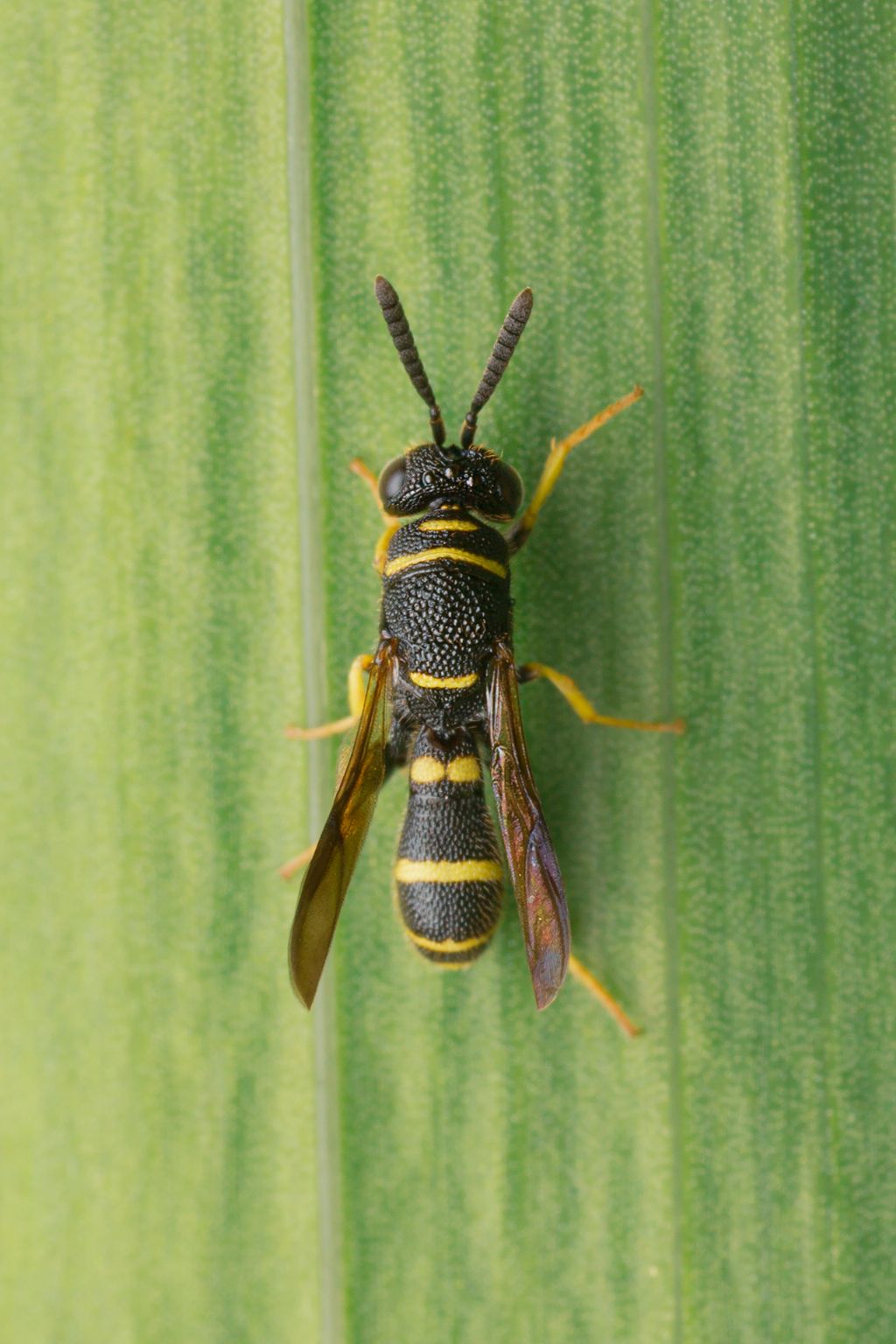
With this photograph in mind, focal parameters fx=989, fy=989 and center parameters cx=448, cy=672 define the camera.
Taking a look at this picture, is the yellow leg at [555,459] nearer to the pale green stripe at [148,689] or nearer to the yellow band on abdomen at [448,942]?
the pale green stripe at [148,689]

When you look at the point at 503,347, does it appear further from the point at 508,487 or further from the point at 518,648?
the point at 518,648

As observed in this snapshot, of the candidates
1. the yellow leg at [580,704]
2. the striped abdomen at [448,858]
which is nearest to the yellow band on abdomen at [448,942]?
the striped abdomen at [448,858]

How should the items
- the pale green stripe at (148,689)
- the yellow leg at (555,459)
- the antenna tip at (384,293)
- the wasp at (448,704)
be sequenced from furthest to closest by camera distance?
the pale green stripe at (148,689), the yellow leg at (555,459), the wasp at (448,704), the antenna tip at (384,293)

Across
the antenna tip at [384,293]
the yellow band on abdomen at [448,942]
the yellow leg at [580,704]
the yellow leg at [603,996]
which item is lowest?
the yellow leg at [603,996]

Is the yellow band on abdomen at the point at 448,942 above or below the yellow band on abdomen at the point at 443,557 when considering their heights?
below

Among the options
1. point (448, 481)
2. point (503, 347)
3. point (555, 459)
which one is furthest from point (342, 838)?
point (503, 347)

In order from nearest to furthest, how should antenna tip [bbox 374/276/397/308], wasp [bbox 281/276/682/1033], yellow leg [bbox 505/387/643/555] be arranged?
antenna tip [bbox 374/276/397/308]
wasp [bbox 281/276/682/1033]
yellow leg [bbox 505/387/643/555]

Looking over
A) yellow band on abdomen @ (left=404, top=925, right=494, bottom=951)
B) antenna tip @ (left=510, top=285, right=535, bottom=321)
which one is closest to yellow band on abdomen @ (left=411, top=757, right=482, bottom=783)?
yellow band on abdomen @ (left=404, top=925, right=494, bottom=951)

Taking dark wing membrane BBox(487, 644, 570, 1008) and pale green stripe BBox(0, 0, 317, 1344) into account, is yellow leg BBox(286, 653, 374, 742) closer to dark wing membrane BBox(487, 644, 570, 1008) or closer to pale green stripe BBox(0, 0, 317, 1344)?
pale green stripe BBox(0, 0, 317, 1344)
